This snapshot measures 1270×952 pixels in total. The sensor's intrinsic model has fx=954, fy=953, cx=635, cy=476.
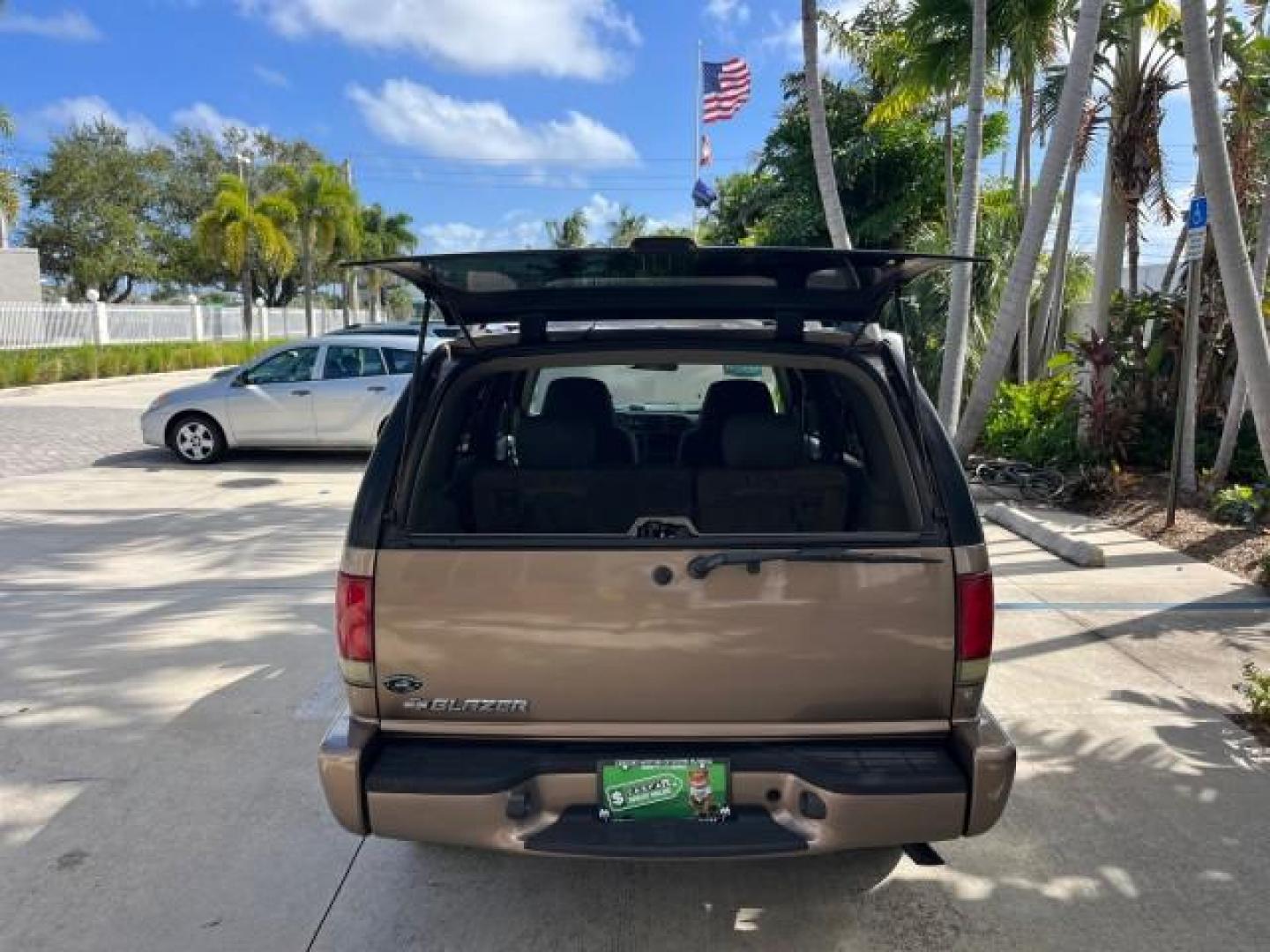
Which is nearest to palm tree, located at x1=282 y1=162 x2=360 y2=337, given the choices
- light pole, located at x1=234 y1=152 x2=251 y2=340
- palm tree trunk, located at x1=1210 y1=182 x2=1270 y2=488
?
light pole, located at x1=234 y1=152 x2=251 y2=340

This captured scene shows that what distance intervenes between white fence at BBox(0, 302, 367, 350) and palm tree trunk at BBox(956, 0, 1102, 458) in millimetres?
23755

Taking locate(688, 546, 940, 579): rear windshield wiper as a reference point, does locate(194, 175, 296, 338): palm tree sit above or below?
above

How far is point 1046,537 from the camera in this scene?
24.6 feet

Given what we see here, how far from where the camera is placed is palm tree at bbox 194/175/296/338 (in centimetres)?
3238

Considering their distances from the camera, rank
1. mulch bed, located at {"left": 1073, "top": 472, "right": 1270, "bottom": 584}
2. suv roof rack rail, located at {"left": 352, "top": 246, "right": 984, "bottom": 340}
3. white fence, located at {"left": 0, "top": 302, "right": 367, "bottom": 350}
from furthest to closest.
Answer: white fence, located at {"left": 0, "top": 302, "right": 367, "bottom": 350}
mulch bed, located at {"left": 1073, "top": 472, "right": 1270, "bottom": 584}
suv roof rack rail, located at {"left": 352, "top": 246, "right": 984, "bottom": 340}

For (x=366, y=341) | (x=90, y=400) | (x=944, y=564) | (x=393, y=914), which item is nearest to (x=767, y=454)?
(x=944, y=564)

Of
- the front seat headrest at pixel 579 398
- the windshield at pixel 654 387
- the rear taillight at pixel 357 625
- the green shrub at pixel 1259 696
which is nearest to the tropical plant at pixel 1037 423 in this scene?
the green shrub at pixel 1259 696

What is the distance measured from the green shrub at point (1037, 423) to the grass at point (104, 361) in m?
19.7

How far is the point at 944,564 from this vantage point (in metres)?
2.49

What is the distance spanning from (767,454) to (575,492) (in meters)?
0.67

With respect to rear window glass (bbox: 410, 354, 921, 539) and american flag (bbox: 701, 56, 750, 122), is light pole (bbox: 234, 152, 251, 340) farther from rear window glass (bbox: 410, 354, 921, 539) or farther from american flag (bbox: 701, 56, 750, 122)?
rear window glass (bbox: 410, 354, 921, 539)

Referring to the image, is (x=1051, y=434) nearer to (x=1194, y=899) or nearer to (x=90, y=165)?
(x=1194, y=899)

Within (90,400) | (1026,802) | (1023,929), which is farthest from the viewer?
(90,400)

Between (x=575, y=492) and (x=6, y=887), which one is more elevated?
(x=575, y=492)
